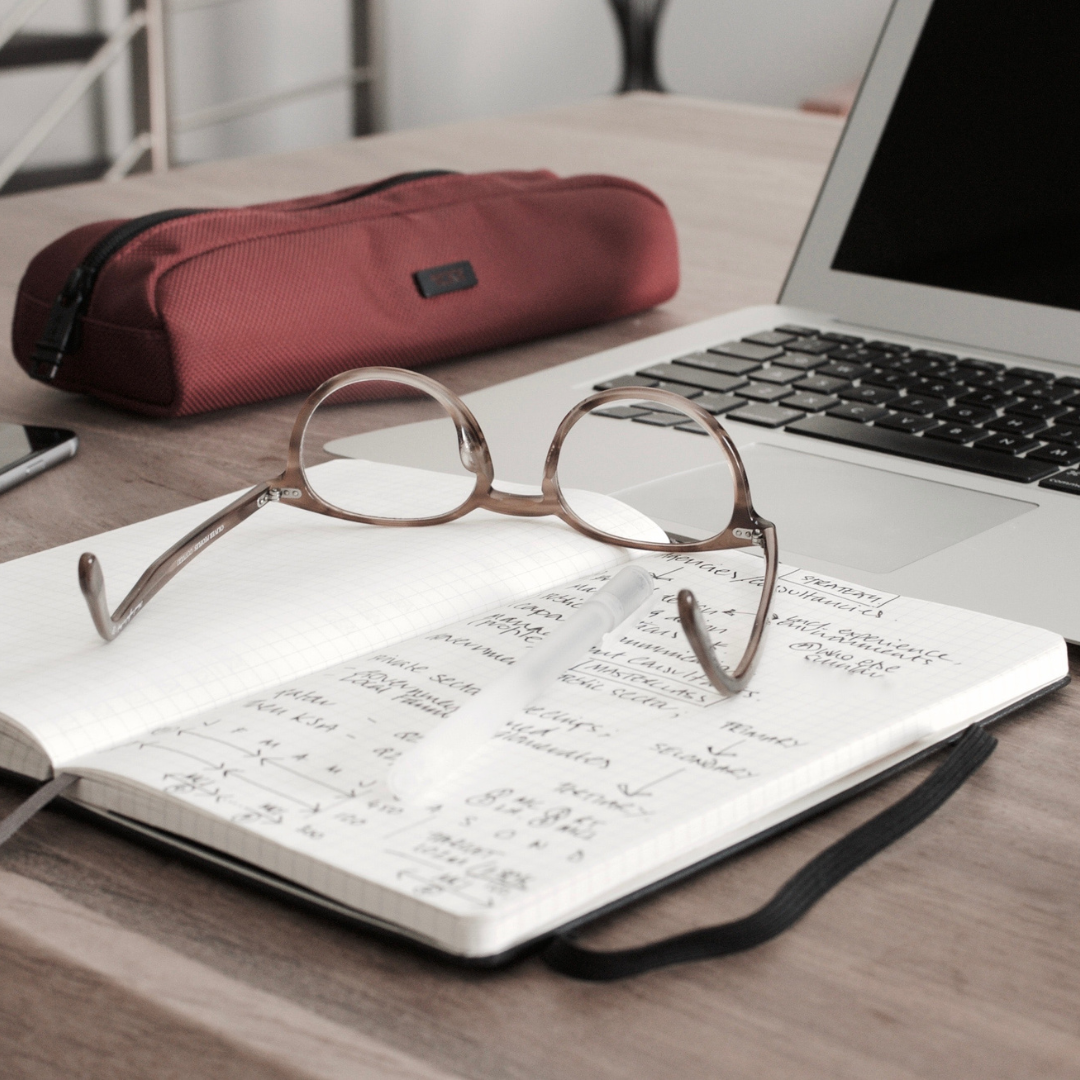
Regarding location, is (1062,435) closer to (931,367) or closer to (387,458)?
(931,367)

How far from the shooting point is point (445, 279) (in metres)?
0.93

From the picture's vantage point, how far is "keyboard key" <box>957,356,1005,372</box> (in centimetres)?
86

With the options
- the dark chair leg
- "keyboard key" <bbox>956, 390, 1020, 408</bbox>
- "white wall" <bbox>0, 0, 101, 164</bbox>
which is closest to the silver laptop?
"keyboard key" <bbox>956, 390, 1020, 408</bbox>

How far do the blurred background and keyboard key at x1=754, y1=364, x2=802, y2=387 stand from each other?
2814 millimetres

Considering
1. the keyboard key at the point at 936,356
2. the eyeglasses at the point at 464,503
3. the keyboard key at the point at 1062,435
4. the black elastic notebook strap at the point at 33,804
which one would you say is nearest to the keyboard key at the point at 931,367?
the keyboard key at the point at 936,356

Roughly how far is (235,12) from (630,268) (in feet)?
10.1

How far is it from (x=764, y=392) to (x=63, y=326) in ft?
1.33

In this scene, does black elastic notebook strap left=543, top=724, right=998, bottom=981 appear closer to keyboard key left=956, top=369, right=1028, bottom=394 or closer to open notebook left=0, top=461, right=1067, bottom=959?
open notebook left=0, top=461, right=1067, bottom=959

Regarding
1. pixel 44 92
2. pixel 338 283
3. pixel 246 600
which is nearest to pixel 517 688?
pixel 246 600

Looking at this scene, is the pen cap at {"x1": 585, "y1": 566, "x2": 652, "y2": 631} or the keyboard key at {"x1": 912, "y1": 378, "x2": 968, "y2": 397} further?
the keyboard key at {"x1": 912, "y1": 378, "x2": 968, "y2": 397}

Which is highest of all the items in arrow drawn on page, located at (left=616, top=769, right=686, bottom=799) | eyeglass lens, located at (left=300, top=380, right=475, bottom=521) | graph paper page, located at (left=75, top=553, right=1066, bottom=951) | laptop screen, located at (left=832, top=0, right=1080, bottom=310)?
laptop screen, located at (left=832, top=0, right=1080, bottom=310)

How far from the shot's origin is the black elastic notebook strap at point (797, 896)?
0.35 m

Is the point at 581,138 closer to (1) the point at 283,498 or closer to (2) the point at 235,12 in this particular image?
(1) the point at 283,498

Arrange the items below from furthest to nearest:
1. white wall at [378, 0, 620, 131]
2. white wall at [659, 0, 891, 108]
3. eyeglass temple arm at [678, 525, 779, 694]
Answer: white wall at [659, 0, 891, 108], white wall at [378, 0, 620, 131], eyeglass temple arm at [678, 525, 779, 694]
